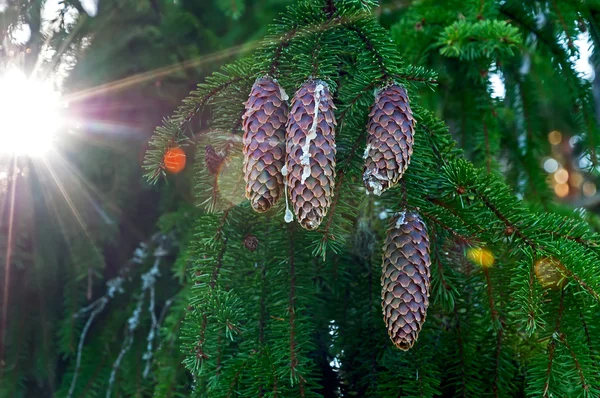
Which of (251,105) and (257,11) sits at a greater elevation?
(257,11)

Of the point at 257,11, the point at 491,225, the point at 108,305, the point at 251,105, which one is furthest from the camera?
the point at 257,11

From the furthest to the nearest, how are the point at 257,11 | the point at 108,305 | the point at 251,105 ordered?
1. the point at 257,11
2. the point at 108,305
3. the point at 251,105

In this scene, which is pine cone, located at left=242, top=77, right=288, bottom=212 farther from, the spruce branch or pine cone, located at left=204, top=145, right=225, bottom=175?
the spruce branch

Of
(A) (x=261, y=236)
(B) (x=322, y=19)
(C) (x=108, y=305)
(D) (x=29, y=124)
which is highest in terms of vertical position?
(D) (x=29, y=124)

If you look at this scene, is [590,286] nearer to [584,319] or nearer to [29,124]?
[584,319]

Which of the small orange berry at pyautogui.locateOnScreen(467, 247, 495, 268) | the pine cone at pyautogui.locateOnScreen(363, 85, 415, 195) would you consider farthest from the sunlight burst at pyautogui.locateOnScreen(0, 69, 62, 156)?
the small orange berry at pyautogui.locateOnScreen(467, 247, 495, 268)

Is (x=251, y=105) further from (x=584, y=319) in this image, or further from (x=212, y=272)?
(x=584, y=319)

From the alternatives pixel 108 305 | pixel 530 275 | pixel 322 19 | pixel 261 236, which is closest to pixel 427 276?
pixel 530 275

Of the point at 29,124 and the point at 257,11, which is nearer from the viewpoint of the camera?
the point at 29,124
